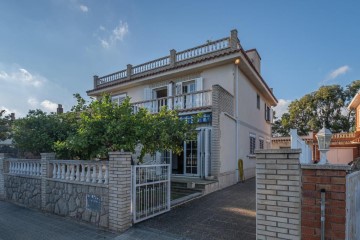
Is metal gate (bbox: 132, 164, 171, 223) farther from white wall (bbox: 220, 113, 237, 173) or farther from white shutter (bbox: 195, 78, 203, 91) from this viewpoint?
white shutter (bbox: 195, 78, 203, 91)

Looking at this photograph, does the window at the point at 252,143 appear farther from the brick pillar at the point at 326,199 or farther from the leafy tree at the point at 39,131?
the brick pillar at the point at 326,199

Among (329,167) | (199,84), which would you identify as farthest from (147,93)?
(329,167)

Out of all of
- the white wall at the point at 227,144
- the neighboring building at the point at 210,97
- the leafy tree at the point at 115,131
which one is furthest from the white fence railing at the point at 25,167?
the white wall at the point at 227,144

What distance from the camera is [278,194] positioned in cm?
336

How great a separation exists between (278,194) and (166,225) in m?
3.40

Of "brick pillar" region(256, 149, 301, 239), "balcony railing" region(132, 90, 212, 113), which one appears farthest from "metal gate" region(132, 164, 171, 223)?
"balcony railing" region(132, 90, 212, 113)

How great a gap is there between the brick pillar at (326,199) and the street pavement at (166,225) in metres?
2.14

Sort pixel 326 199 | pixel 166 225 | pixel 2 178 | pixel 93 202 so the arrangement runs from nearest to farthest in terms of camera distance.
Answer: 1. pixel 326 199
2. pixel 166 225
3. pixel 93 202
4. pixel 2 178

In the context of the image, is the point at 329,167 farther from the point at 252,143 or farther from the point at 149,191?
the point at 252,143

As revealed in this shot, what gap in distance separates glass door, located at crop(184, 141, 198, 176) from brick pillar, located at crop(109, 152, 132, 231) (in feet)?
19.2

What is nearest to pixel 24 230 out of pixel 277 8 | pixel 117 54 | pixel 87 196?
pixel 87 196

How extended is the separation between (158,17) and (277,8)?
497 cm

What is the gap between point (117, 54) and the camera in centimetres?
1182

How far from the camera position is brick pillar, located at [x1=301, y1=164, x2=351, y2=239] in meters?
2.93
